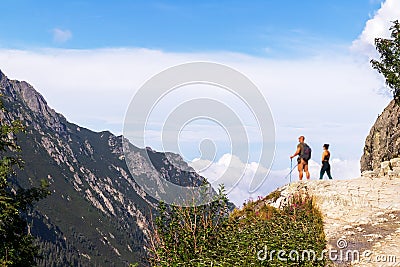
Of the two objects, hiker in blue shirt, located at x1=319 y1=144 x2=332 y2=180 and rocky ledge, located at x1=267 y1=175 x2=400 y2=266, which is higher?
hiker in blue shirt, located at x1=319 y1=144 x2=332 y2=180

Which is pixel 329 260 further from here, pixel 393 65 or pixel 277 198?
pixel 393 65

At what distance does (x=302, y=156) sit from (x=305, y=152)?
0.77 feet

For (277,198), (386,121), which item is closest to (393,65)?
(386,121)

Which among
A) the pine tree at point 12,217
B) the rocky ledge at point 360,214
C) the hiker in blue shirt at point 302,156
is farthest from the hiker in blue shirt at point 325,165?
the pine tree at point 12,217

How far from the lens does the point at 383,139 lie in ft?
131

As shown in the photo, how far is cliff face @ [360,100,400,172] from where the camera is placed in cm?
3609

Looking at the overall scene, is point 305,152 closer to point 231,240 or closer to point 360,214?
point 360,214

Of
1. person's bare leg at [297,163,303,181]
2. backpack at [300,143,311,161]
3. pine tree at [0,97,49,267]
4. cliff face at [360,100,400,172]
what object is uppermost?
cliff face at [360,100,400,172]

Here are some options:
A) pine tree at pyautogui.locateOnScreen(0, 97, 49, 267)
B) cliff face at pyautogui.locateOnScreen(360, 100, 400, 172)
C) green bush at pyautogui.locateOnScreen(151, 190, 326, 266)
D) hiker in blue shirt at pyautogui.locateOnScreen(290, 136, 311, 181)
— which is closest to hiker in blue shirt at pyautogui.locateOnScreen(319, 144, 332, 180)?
hiker in blue shirt at pyautogui.locateOnScreen(290, 136, 311, 181)

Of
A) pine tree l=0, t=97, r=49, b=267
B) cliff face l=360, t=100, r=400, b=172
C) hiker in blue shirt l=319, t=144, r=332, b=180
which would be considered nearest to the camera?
pine tree l=0, t=97, r=49, b=267

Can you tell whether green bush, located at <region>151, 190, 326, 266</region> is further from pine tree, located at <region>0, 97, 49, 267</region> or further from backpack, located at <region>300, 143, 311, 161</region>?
pine tree, located at <region>0, 97, 49, 267</region>

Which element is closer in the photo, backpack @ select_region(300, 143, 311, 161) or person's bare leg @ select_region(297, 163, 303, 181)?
backpack @ select_region(300, 143, 311, 161)

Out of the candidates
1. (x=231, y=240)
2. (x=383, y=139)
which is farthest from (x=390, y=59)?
(x=231, y=240)

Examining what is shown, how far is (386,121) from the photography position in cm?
4078
